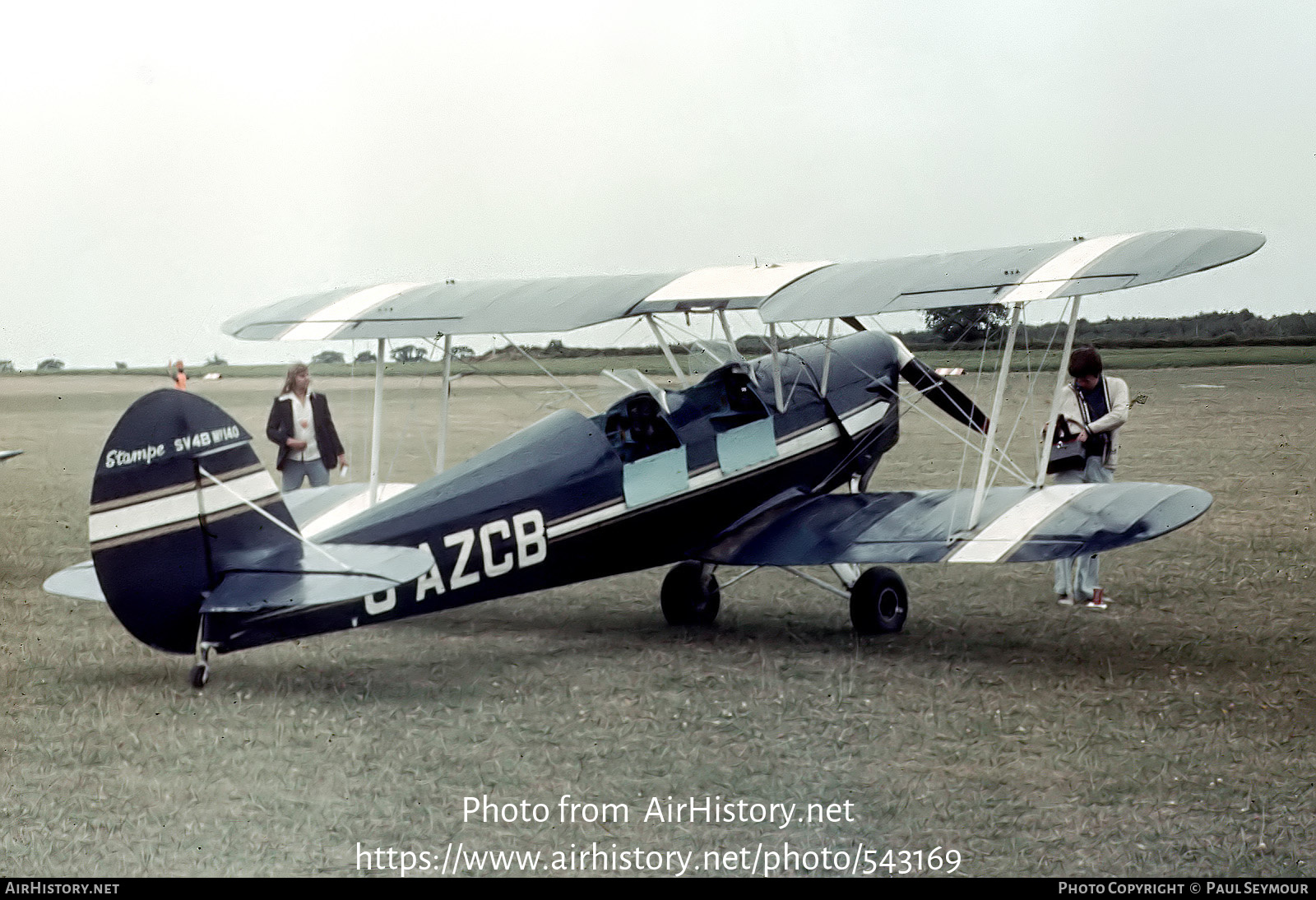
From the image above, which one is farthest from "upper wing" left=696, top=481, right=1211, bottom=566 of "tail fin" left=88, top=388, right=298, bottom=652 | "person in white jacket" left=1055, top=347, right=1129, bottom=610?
"tail fin" left=88, top=388, right=298, bottom=652

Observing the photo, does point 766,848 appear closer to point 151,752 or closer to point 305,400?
point 151,752

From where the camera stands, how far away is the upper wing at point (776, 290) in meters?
6.32

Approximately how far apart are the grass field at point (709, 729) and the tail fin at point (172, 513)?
0.48m

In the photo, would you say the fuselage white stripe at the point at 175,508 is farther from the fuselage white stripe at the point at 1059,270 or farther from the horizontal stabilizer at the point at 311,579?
the fuselage white stripe at the point at 1059,270

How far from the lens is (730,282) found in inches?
291

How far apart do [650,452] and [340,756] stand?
2.76 m

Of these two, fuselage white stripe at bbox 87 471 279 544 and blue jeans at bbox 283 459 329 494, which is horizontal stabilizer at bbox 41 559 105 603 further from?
blue jeans at bbox 283 459 329 494

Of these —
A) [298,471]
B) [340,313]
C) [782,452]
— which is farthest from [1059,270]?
[298,471]

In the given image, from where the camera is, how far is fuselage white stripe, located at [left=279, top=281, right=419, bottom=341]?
25.7ft

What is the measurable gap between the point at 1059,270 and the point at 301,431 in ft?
17.8

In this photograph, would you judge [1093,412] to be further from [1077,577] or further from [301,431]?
[301,431]

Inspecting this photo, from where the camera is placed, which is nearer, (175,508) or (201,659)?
(175,508)

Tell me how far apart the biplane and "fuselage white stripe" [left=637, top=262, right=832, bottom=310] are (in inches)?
0.8

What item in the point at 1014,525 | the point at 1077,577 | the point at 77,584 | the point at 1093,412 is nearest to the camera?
the point at 77,584
